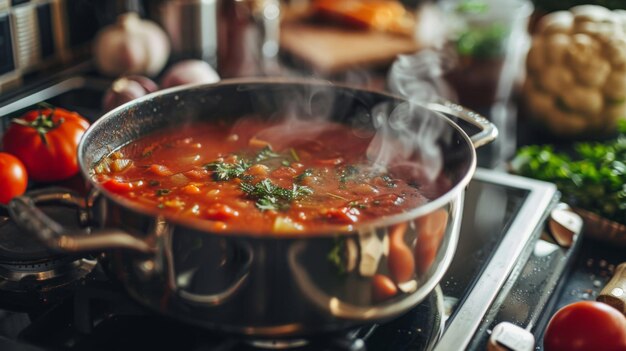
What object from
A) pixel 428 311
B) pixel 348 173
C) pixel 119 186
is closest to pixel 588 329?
pixel 428 311

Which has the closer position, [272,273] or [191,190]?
[272,273]

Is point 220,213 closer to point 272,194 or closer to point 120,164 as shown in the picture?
point 272,194

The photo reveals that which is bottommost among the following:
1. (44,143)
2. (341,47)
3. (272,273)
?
(341,47)

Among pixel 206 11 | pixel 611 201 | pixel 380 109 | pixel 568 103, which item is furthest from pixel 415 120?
pixel 206 11

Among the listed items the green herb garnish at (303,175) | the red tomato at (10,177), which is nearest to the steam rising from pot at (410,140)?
the green herb garnish at (303,175)

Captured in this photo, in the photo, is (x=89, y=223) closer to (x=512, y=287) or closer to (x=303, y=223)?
(x=303, y=223)

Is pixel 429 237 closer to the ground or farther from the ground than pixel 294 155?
farther from the ground

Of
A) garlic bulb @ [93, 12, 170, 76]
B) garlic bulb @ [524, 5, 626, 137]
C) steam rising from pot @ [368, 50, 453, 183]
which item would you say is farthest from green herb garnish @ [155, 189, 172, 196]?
garlic bulb @ [524, 5, 626, 137]
